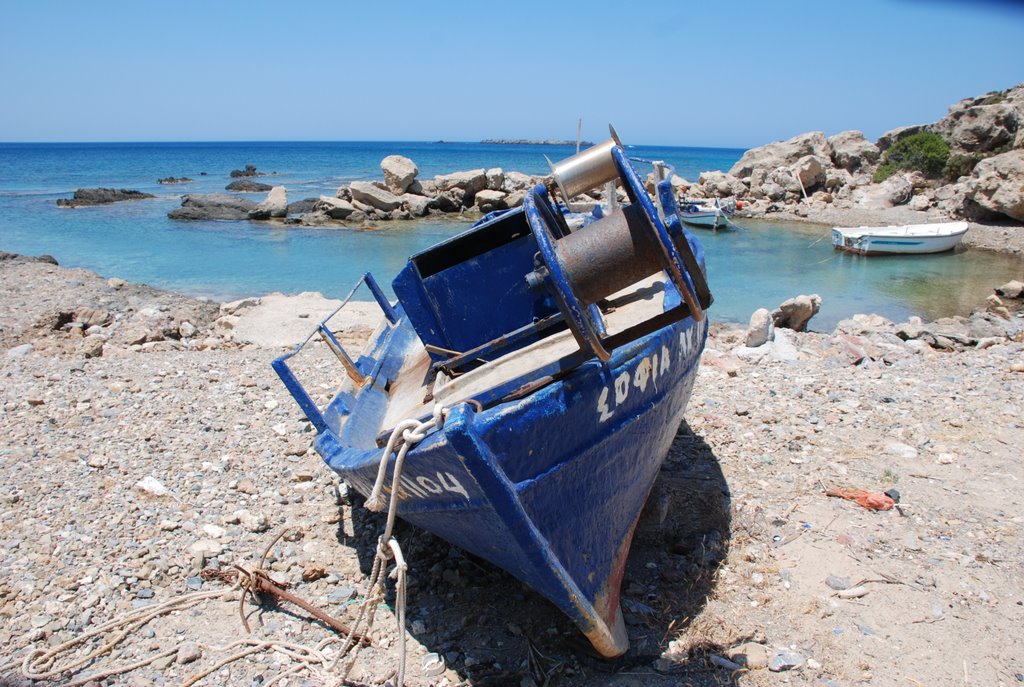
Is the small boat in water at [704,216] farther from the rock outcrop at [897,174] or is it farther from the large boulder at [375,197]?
the large boulder at [375,197]

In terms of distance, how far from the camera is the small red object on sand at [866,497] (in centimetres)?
559

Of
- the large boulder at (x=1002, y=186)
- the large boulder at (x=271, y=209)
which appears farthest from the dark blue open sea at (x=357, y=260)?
the large boulder at (x=1002, y=186)

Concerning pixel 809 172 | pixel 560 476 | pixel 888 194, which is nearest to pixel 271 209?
pixel 809 172

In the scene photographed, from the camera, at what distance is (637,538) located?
5.29m

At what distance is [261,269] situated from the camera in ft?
73.6

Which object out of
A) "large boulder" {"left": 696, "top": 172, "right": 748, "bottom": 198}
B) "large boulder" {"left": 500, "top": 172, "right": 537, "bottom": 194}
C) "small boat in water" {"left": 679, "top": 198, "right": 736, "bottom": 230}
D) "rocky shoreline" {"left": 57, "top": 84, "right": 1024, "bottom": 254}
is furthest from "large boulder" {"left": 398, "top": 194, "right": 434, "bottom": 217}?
"large boulder" {"left": 696, "top": 172, "right": 748, "bottom": 198}

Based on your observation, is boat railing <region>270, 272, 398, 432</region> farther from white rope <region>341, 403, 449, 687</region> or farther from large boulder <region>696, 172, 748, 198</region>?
large boulder <region>696, 172, 748, 198</region>

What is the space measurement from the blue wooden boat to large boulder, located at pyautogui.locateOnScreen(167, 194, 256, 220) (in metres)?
32.3

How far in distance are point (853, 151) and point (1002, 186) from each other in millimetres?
14256

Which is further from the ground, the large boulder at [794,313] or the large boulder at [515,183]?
the large boulder at [515,183]

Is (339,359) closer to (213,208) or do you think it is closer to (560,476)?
(560,476)

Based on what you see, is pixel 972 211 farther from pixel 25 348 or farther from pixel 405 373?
pixel 25 348

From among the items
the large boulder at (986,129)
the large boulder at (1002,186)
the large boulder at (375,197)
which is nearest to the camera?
the large boulder at (1002,186)

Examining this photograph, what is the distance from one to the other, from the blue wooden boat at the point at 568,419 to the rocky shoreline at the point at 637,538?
668 mm
